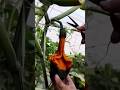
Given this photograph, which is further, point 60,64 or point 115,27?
point 60,64

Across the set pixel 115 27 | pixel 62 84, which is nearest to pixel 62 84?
pixel 62 84

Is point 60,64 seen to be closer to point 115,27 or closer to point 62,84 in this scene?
point 62,84

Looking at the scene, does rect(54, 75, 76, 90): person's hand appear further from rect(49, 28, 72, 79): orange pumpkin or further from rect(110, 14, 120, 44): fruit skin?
rect(110, 14, 120, 44): fruit skin

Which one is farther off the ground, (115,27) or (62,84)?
(115,27)

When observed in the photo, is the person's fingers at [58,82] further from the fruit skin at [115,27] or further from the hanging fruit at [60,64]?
the fruit skin at [115,27]

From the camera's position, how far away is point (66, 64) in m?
1.00

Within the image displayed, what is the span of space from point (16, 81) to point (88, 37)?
0.20m

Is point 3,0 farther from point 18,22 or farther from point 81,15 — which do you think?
point 81,15

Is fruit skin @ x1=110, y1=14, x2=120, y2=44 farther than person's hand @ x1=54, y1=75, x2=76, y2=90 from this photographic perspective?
No

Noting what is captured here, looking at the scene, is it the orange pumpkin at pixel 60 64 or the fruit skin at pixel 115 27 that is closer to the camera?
the fruit skin at pixel 115 27

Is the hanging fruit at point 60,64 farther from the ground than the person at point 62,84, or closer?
farther from the ground

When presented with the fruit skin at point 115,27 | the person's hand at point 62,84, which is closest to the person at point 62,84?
the person's hand at point 62,84

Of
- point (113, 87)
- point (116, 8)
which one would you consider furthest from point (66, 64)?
point (116, 8)

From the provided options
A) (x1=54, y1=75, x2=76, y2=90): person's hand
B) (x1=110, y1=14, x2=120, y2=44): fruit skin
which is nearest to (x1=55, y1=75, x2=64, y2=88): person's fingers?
(x1=54, y1=75, x2=76, y2=90): person's hand
